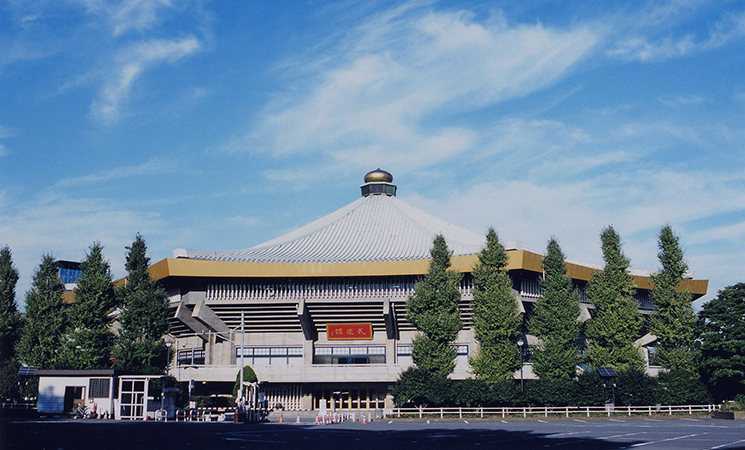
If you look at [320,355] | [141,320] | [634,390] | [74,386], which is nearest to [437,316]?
[634,390]

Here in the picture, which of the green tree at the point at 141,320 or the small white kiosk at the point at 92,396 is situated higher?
the green tree at the point at 141,320

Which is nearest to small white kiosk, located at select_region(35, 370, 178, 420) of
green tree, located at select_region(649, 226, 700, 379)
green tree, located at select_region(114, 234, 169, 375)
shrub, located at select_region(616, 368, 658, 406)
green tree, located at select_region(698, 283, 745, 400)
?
green tree, located at select_region(114, 234, 169, 375)

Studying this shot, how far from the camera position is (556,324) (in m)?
49.2

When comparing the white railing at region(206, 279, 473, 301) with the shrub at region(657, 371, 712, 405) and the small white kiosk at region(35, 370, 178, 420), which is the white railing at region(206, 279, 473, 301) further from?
the shrub at region(657, 371, 712, 405)

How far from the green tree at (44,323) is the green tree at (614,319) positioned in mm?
42563

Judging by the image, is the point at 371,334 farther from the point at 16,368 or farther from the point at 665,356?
the point at 16,368

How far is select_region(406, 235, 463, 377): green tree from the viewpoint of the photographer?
1873 inches

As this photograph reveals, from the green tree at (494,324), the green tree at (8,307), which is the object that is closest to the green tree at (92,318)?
the green tree at (8,307)

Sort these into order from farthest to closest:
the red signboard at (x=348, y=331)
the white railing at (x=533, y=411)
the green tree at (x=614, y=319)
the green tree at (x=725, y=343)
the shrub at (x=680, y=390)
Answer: the red signboard at (x=348, y=331), the green tree at (x=725, y=343), the green tree at (x=614, y=319), the shrub at (x=680, y=390), the white railing at (x=533, y=411)

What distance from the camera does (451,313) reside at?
49.1 metres

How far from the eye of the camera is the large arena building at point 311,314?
54750mm

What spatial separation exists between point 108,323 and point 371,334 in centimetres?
2228

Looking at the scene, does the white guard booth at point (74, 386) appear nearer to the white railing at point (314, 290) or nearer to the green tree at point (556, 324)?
the white railing at point (314, 290)

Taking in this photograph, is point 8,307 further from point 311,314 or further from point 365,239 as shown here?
point 365,239
